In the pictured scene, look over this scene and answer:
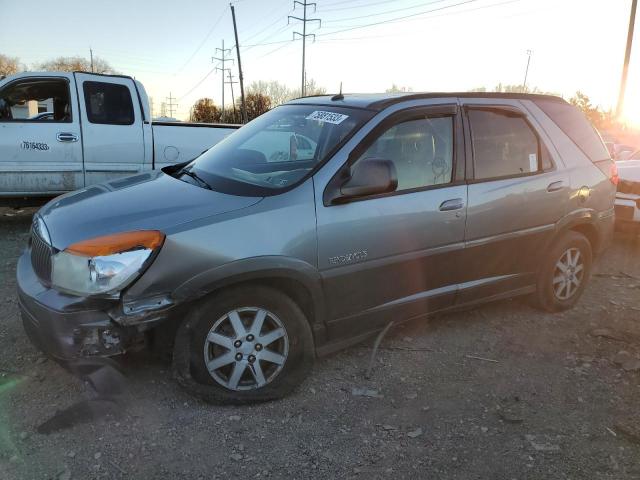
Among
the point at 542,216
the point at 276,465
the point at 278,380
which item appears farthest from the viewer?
the point at 542,216

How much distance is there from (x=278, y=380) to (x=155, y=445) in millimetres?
780

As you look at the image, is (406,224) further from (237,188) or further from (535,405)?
(535,405)

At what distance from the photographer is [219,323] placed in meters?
2.95

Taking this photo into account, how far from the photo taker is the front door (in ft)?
10.6

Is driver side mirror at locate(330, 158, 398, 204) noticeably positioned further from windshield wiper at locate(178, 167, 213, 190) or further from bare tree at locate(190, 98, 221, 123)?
bare tree at locate(190, 98, 221, 123)

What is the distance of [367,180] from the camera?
125 inches

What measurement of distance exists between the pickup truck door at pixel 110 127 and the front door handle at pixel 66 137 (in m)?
0.13

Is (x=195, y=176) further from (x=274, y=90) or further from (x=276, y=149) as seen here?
(x=274, y=90)

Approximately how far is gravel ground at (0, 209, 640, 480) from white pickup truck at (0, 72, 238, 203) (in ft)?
11.6

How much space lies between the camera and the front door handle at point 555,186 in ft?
13.8

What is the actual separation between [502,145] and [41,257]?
10.8 feet

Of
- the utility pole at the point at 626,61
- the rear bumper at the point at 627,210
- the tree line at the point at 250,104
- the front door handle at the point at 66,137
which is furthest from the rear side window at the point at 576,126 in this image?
the tree line at the point at 250,104

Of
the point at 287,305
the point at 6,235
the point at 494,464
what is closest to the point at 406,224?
the point at 287,305

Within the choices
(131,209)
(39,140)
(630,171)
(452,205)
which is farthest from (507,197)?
(39,140)
